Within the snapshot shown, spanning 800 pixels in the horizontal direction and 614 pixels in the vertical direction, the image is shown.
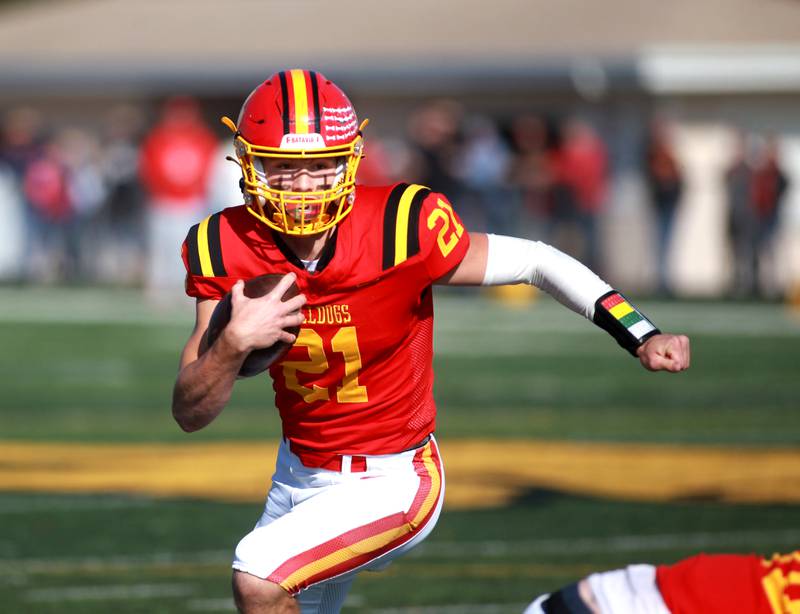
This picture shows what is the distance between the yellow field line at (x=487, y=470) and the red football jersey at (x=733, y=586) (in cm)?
444

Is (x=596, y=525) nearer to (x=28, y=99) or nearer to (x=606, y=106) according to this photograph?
(x=606, y=106)

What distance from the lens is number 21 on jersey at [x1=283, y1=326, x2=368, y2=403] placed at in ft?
13.8

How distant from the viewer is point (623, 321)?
13.9ft

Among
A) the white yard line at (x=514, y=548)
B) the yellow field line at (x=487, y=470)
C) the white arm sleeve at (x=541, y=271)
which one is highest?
the white arm sleeve at (x=541, y=271)

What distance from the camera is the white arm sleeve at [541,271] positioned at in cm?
433

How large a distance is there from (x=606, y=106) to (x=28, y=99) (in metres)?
9.46

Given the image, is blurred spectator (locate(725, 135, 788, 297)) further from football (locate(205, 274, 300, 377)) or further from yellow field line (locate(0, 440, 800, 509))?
football (locate(205, 274, 300, 377))

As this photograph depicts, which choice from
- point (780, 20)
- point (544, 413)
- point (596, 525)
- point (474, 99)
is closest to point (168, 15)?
point (474, 99)

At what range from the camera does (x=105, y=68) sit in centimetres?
2448

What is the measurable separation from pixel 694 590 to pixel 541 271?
1.29 meters

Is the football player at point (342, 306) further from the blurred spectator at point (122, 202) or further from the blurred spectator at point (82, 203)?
the blurred spectator at point (122, 202)

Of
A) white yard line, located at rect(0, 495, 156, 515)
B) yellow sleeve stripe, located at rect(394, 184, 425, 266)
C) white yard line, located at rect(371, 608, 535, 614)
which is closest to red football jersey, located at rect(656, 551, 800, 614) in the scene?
yellow sleeve stripe, located at rect(394, 184, 425, 266)

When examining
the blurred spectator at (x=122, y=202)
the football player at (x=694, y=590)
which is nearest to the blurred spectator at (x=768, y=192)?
the blurred spectator at (x=122, y=202)

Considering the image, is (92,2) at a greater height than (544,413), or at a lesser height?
greater
